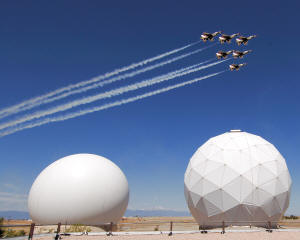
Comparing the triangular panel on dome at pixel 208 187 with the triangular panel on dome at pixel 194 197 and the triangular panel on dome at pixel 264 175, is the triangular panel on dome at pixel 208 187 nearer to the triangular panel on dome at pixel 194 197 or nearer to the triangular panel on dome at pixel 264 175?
the triangular panel on dome at pixel 194 197

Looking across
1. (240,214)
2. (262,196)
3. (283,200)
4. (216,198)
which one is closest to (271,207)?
(262,196)

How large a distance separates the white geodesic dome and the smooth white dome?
7681mm

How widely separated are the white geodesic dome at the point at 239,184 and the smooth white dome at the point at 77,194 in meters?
7.68

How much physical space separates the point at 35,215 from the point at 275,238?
19328mm

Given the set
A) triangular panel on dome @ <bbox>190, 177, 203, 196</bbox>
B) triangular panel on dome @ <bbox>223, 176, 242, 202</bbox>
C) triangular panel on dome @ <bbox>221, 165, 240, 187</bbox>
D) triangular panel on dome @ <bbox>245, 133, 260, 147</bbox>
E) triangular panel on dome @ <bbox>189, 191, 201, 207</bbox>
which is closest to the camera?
triangular panel on dome @ <bbox>223, 176, 242, 202</bbox>

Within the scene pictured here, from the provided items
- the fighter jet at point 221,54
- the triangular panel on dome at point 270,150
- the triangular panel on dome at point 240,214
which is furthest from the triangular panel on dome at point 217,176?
the fighter jet at point 221,54

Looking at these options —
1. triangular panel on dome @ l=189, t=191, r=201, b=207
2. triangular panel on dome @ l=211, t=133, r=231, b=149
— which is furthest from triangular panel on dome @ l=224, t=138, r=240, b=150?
triangular panel on dome @ l=189, t=191, r=201, b=207

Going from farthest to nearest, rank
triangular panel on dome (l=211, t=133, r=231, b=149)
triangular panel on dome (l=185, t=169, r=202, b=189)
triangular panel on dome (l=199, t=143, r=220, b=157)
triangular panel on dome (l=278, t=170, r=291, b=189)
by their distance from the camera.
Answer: triangular panel on dome (l=211, t=133, r=231, b=149)
triangular panel on dome (l=199, t=143, r=220, b=157)
triangular panel on dome (l=185, t=169, r=202, b=189)
triangular panel on dome (l=278, t=170, r=291, b=189)

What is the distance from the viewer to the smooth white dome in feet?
74.5

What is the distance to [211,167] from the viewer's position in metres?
26.3

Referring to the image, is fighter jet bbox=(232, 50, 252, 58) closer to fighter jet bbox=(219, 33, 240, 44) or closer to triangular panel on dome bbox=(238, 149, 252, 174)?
fighter jet bbox=(219, 33, 240, 44)

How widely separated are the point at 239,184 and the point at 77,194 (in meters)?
14.2

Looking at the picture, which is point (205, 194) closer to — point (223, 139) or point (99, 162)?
point (223, 139)

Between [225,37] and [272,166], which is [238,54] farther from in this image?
[272,166]
